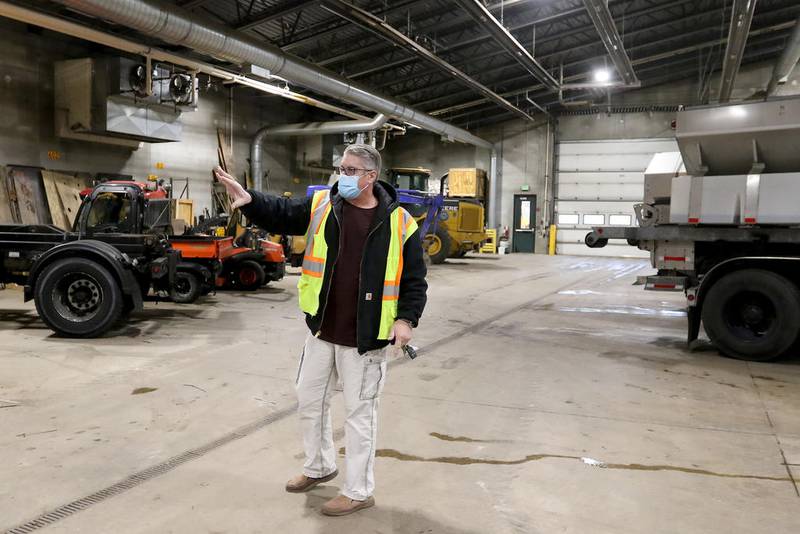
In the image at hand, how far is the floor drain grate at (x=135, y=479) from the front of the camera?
8.52 ft

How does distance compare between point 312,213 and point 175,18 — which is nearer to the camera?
point 312,213

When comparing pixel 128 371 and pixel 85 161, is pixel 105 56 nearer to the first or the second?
pixel 85 161

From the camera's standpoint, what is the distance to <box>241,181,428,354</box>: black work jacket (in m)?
2.71

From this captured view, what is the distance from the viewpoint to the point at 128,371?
17.1ft

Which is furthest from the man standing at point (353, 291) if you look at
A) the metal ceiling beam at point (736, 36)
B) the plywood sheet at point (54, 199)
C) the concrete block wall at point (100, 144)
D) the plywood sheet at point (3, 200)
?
the concrete block wall at point (100, 144)

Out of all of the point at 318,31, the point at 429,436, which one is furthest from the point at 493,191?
the point at 429,436

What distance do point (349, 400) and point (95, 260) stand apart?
17.0 feet

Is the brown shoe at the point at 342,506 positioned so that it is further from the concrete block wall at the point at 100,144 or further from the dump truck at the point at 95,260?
the concrete block wall at the point at 100,144

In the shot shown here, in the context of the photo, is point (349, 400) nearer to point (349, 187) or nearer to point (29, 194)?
point (349, 187)

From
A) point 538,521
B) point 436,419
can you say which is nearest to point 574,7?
point 436,419

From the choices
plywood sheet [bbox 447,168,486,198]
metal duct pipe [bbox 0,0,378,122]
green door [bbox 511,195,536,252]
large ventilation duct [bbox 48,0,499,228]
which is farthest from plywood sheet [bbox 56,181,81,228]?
green door [bbox 511,195,536,252]

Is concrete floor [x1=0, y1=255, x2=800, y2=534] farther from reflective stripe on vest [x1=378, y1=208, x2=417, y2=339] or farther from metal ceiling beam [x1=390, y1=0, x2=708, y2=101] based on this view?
metal ceiling beam [x1=390, y1=0, x2=708, y2=101]

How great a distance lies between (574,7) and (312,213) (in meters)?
14.9

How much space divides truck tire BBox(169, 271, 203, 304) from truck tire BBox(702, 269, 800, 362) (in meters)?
7.24
